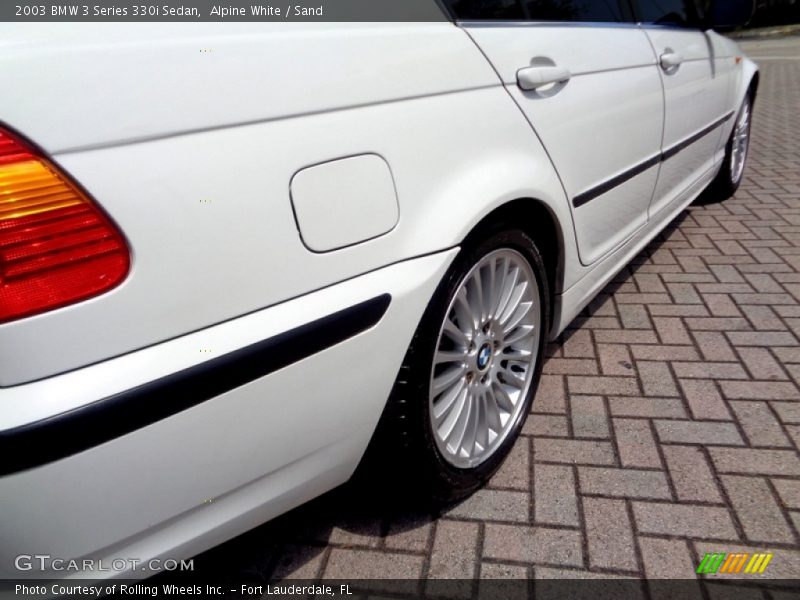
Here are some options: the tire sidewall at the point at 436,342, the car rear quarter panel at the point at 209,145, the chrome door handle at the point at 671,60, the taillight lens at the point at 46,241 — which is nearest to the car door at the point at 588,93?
the chrome door handle at the point at 671,60

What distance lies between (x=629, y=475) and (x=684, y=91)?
1827mm

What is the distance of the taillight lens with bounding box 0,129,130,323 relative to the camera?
92 centimetres

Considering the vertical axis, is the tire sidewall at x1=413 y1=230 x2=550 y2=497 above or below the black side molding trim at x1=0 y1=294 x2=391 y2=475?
below

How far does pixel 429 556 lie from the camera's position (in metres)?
1.68

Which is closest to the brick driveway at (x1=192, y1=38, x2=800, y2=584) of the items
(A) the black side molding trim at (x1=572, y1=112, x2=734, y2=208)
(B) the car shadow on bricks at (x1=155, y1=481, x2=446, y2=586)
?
(B) the car shadow on bricks at (x1=155, y1=481, x2=446, y2=586)

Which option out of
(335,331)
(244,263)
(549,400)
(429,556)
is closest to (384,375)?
(335,331)

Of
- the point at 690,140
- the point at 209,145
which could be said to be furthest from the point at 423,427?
the point at 690,140

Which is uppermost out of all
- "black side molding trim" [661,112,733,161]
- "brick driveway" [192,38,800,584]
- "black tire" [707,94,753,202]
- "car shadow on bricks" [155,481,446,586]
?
"black side molding trim" [661,112,733,161]

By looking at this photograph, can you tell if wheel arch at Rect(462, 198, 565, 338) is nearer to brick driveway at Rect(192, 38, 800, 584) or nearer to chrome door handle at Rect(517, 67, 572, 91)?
chrome door handle at Rect(517, 67, 572, 91)

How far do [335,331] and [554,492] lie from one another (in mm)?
997

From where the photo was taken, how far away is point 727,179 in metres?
4.37

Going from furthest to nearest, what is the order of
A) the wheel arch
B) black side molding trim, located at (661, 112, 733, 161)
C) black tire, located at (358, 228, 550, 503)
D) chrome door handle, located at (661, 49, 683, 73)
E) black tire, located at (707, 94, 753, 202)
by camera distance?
black tire, located at (707, 94, 753, 202) → black side molding trim, located at (661, 112, 733, 161) → chrome door handle, located at (661, 49, 683, 73) → the wheel arch → black tire, located at (358, 228, 550, 503)

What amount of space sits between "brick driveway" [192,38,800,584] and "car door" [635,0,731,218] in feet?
2.03

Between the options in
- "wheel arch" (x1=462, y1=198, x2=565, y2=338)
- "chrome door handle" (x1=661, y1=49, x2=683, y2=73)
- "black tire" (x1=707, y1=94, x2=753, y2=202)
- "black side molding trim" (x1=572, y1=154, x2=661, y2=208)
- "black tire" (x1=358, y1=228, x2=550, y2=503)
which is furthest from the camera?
"black tire" (x1=707, y1=94, x2=753, y2=202)
